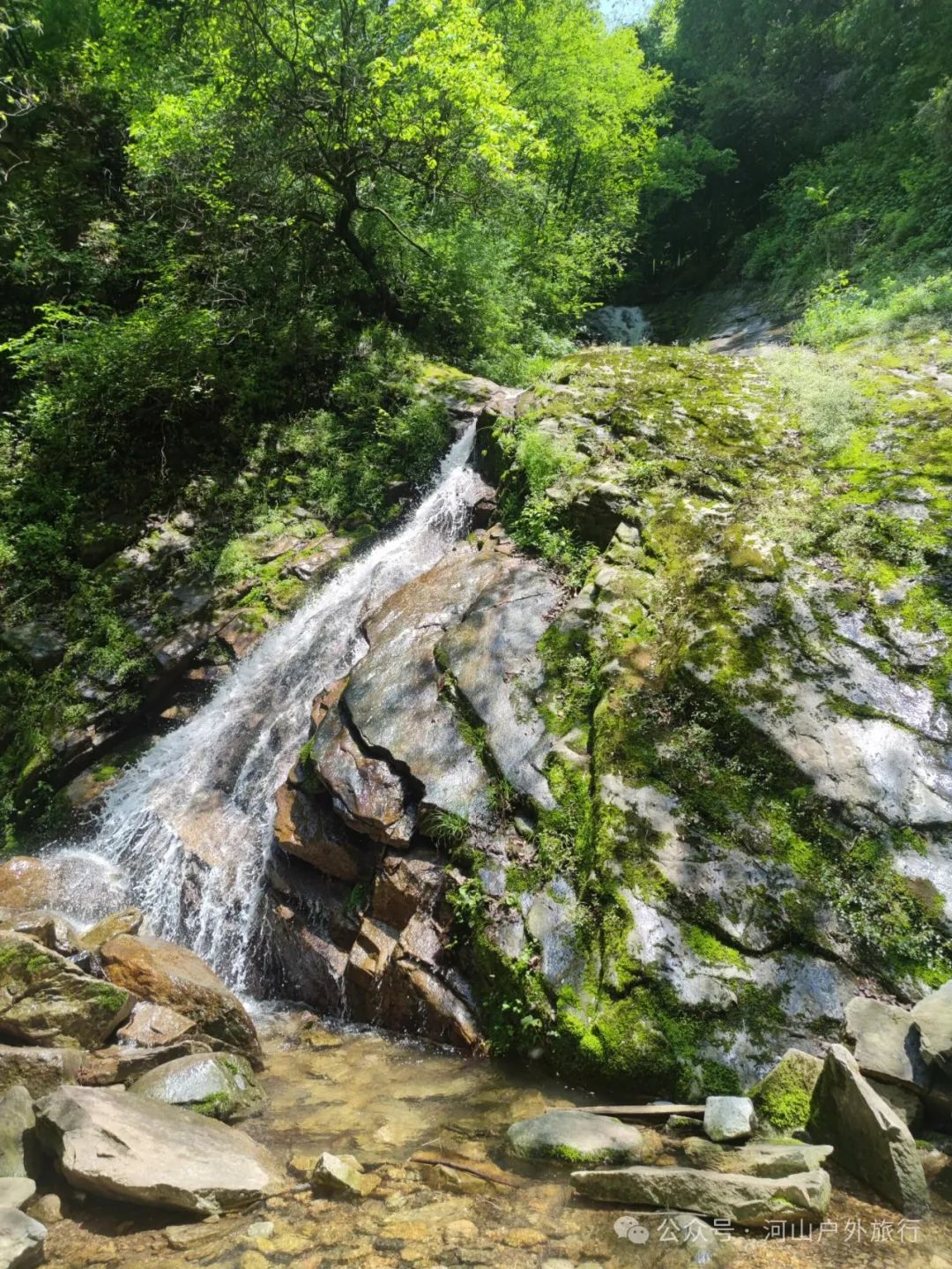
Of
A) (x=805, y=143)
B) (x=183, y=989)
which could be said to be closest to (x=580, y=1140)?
(x=183, y=989)

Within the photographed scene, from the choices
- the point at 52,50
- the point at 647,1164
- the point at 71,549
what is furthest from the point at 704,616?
the point at 52,50

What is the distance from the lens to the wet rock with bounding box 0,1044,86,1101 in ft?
13.0

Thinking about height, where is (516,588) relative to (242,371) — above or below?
below

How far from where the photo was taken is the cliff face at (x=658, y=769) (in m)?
4.32

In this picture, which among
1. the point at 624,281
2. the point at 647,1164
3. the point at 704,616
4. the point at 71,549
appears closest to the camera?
the point at 647,1164

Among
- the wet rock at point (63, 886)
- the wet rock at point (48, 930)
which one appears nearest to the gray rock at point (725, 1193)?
the wet rock at point (48, 930)

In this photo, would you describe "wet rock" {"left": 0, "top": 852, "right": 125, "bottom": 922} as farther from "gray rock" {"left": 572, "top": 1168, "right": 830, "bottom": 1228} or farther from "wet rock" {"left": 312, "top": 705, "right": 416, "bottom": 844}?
"gray rock" {"left": 572, "top": 1168, "right": 830, "bottom": 1228}

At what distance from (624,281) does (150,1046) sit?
2567 centimetres

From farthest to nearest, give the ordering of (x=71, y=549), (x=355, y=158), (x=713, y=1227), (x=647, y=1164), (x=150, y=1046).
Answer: (x=355, y=158)
(x=71, y=549)
(x=150, y=1046)
(x=647, y=1164)
(x=713, y=1227)

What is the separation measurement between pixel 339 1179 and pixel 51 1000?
8.24ft

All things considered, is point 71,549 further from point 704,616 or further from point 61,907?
point 704,616

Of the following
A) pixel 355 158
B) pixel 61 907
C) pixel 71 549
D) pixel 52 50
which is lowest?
pixel 61 907

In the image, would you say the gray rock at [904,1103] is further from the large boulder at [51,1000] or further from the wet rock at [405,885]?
the large boulder at [51,1000]

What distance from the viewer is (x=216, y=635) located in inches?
388
